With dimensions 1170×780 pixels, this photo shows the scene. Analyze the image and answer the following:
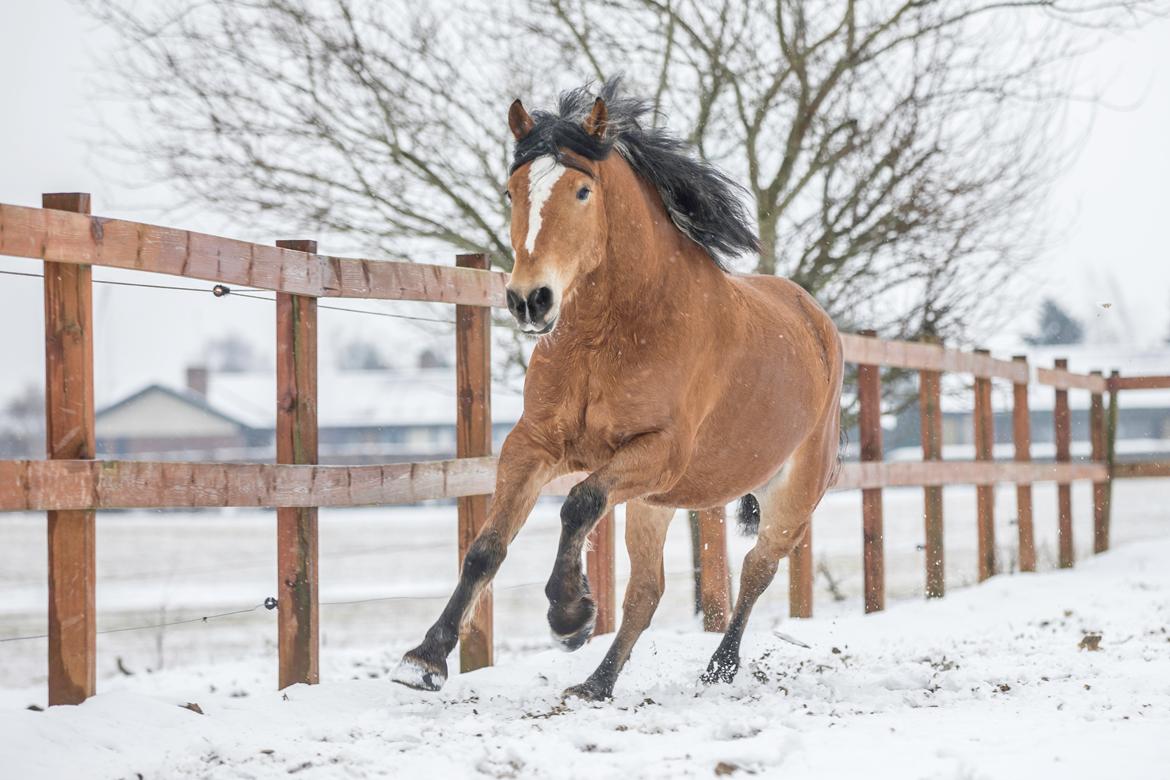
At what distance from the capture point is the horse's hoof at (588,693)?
4.26m

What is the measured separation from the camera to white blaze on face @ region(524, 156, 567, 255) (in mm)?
3742

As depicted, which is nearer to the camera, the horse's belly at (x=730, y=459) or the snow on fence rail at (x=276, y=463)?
the snow on fence rail at (x=276, y=463)

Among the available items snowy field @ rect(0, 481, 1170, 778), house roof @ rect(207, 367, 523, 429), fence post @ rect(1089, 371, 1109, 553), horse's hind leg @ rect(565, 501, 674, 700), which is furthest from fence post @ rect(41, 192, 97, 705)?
house roof @ rect(207, 367, 523, 429)

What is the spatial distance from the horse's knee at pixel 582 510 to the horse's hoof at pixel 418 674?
0.63m

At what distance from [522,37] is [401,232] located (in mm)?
1599

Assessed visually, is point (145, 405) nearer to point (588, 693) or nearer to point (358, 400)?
point (358, 400)

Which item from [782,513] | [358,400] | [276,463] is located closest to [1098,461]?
[782,513]

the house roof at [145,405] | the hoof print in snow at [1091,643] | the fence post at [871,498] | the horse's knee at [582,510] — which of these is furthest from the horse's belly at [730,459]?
the house roof at [145,405]

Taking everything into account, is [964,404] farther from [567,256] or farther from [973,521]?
[973,521]

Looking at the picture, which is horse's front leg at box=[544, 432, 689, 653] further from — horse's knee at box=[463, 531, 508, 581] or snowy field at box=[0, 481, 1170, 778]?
snowy field at box=[0, 481, 1170, 778]

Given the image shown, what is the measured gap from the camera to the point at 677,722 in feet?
12.1

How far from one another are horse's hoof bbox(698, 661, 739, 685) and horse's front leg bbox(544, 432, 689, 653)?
914 millimetres

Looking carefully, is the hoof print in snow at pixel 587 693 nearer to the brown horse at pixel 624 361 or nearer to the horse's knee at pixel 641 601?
the brown horse at pixel 624 361

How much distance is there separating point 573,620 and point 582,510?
1.29 ft
